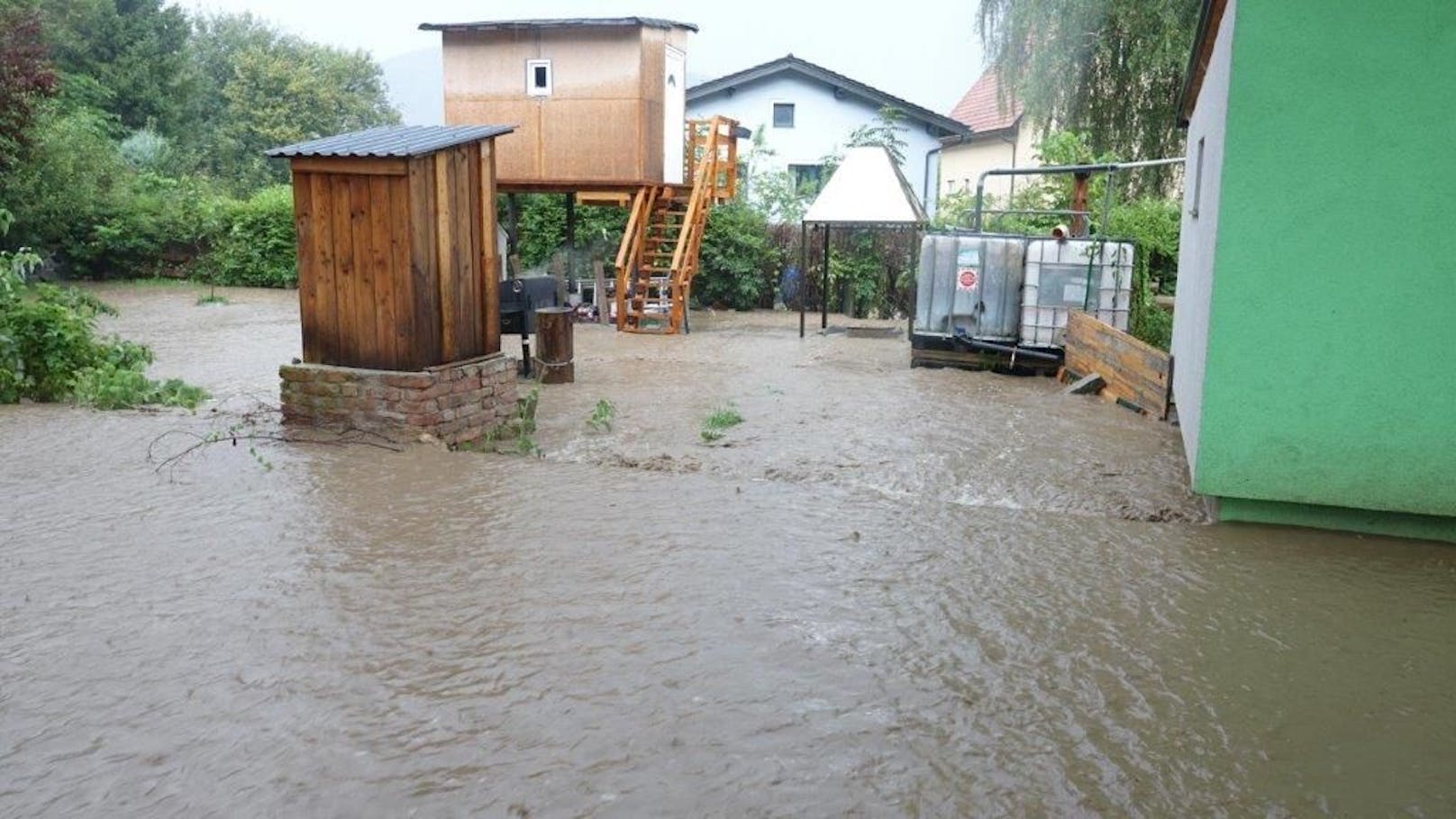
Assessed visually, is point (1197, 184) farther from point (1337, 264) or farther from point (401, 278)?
point (401, 278)

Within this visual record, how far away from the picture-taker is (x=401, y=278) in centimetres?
809

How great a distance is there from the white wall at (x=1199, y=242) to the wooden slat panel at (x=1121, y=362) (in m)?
0.15

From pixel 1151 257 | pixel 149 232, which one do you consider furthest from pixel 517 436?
pixel 149 232

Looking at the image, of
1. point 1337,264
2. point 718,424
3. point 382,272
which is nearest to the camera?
point 1337,264

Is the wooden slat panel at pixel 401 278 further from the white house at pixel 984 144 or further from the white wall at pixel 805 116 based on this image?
the white wall at pixel 805 116

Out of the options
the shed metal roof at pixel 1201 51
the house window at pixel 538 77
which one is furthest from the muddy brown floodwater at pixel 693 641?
the house window at pixel 538 77

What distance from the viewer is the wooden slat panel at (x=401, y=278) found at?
26.1ft

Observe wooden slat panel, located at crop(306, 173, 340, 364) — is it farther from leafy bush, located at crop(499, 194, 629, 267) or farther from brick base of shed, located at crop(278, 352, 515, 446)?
leafy bush, located at crop(499, 194, 629, 267)

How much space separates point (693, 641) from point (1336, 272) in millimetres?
4057

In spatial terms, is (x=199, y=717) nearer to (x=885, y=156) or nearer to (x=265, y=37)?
(x=885, y=156)

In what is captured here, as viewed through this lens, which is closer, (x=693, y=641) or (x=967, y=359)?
(x=693, y=641)

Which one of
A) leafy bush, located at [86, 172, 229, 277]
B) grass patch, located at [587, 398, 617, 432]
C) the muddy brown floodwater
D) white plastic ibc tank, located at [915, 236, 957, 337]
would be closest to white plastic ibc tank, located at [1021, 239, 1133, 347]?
white plastic ibc tank, located at [915, 236, 957, 337]

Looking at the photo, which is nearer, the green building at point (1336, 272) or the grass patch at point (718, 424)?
the green building at point (1336, 272)

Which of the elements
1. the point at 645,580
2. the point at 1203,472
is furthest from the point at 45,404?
the point at 1203,472
